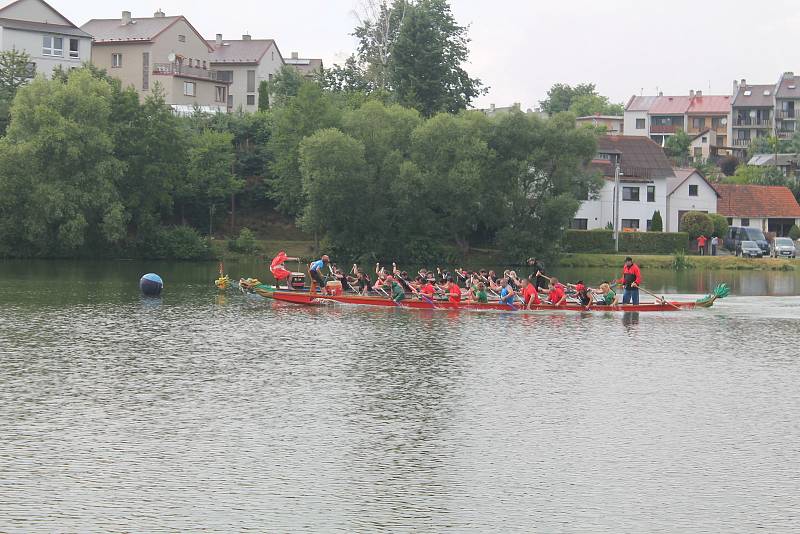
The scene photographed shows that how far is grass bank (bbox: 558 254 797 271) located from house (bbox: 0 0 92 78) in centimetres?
4816

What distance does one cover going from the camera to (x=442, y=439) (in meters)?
24.0

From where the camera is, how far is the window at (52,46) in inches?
3994

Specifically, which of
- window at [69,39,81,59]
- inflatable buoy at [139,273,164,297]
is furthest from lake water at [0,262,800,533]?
window at [69,39,81,59]

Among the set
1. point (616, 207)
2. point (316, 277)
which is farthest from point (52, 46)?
point (316, 277)

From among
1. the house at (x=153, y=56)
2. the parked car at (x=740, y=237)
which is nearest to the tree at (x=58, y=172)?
the house at (x=153, y=56)

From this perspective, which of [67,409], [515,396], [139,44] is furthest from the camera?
[139,44]

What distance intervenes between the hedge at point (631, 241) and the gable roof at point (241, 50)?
52624 mm

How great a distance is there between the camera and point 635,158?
328ft

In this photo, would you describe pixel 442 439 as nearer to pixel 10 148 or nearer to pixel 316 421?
pixel 316 421

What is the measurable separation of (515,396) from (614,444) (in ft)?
17.0

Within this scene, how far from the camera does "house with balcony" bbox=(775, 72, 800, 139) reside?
17038 cm

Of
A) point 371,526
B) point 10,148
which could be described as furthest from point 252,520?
point 10,148

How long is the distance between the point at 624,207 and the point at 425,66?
74.4 ft

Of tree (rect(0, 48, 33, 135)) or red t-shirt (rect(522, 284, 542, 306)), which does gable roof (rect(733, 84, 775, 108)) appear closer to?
tree (rect(0, 48, 33, 135))
